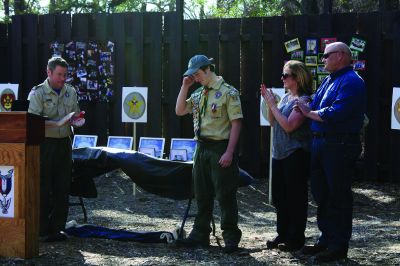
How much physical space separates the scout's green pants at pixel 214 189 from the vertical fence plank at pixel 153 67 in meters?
4.90

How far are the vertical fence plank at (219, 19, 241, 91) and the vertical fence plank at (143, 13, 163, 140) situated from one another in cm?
107

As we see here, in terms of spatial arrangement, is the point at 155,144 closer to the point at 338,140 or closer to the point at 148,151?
the point at 148,151

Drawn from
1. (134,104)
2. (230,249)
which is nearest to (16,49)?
(134,104)

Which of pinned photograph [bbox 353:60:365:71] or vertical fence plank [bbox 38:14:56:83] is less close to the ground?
vertical fence plank [bbox 38:14:56:83]

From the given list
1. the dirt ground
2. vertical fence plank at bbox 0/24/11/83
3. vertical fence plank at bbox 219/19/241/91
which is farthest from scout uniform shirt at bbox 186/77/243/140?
vertical fence plank at bbox 0/24/11/83

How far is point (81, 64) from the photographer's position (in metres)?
11.3

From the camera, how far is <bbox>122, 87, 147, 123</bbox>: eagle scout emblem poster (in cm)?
1016

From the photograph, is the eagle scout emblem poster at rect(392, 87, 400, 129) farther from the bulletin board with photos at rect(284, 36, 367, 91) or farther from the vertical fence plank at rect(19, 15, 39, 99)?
the vertical fence plank at rect(19, 15, 39, 99)

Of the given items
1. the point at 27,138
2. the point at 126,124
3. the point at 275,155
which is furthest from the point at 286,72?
the point at 126,124

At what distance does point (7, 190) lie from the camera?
5594 mm

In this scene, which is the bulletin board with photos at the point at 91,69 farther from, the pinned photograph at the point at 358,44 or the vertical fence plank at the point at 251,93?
the pinned photograph at the point at 358,44

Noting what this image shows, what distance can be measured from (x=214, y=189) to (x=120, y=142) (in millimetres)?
4387

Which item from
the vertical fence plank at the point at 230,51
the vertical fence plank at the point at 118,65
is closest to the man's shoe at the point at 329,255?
the vertical fence plank at the point at 230,51

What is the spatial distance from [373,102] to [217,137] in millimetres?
4816
